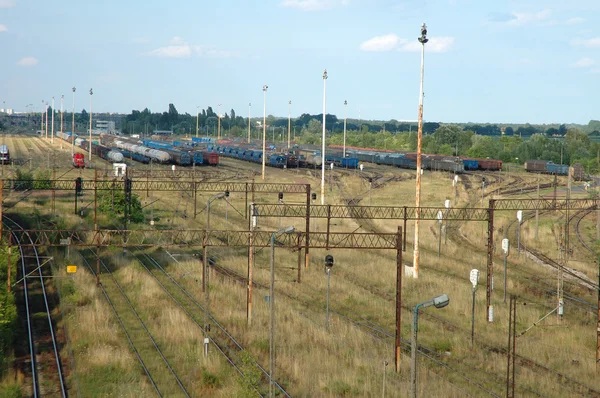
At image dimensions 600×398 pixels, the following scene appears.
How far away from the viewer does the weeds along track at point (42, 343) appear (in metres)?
25.5

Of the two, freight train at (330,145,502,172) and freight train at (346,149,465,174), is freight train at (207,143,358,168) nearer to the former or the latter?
freight train at (346,149,465,174)

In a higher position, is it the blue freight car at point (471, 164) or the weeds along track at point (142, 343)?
the blue freight car at point (471, 164)

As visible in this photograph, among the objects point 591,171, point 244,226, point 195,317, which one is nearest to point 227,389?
point 195,317

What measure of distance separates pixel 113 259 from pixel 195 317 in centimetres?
1557

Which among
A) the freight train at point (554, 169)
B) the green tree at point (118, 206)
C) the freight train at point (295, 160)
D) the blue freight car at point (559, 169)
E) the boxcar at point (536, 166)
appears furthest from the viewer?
the boxcar at point (536, 166)

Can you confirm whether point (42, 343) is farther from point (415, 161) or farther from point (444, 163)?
point (415, 161)

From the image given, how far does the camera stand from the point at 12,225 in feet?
183

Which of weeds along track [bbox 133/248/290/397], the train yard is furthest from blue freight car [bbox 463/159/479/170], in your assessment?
weeds along track [bbox 133/248/290/397]

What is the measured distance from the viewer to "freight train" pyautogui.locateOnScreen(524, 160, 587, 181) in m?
97.1

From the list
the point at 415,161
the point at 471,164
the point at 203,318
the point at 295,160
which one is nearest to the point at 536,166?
the point at 471,164

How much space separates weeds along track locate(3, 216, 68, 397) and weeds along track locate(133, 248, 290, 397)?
620 centimetres

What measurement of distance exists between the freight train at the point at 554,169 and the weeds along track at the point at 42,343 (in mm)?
76467

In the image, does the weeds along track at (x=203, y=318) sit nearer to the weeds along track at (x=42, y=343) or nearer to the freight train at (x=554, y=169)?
the weeds along track at (x=42, y=343)

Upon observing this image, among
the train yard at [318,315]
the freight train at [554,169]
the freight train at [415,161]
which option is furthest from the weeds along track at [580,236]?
the freight train at [415,161]
